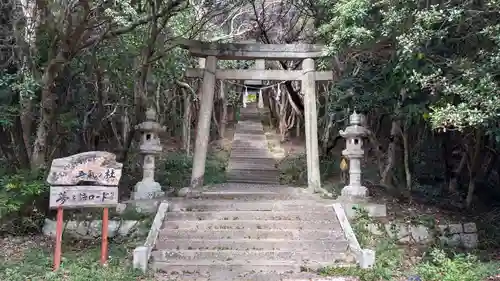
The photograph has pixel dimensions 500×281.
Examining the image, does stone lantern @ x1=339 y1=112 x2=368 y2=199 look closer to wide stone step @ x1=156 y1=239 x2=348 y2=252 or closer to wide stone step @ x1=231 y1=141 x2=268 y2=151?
wide stone step @ x1=156 y1=239 x2=348 y2=252

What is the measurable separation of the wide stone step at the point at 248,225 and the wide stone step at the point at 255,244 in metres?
0.46

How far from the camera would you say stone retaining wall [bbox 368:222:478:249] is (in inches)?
325

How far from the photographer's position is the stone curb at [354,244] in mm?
6812

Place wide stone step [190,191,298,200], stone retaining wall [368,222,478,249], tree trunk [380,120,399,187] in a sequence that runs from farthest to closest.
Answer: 1. tree trunk [380,120,399,187]
2. wide stone step [190,191,298,200]
3. stone retaining wall [368,222,478,249]

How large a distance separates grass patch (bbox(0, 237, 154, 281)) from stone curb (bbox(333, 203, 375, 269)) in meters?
3.01

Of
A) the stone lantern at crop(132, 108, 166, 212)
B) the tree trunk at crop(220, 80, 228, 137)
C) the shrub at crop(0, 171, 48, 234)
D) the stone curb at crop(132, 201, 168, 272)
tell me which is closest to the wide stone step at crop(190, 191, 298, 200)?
the stone lantern at crop(132, 108, 166, 212)

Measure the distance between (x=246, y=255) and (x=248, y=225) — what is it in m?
0.97

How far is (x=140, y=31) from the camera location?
9.42 metres

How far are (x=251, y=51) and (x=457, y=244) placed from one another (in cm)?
585

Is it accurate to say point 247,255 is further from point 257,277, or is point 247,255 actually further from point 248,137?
point 248,137

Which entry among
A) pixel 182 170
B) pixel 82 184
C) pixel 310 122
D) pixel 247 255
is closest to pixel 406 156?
pixel 310 122

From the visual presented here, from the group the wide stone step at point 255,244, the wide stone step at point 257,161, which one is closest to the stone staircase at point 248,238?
the wide stone step at point 255,244

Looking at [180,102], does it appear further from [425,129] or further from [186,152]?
[425,129]

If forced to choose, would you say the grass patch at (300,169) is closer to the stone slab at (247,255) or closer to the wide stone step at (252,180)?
the wide stone step at (252,180)
